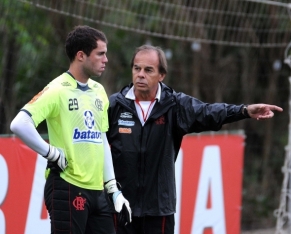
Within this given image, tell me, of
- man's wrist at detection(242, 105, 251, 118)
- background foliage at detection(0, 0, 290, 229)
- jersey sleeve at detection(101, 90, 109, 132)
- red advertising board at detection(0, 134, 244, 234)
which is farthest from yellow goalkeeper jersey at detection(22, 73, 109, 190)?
background foliage at detection(0, 0, 290, 229)

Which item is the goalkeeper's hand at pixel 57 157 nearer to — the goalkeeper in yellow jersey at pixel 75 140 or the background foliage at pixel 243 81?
the goalkeeper in yellow jersey at pixel 75 140

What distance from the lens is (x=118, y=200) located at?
4.98 metres

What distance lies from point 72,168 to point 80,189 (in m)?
0.14

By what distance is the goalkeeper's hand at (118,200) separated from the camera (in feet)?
16.3

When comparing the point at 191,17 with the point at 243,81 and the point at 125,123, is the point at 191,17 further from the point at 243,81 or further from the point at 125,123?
the point at 125,123

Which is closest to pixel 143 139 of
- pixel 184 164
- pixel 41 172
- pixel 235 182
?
pixel 41 172

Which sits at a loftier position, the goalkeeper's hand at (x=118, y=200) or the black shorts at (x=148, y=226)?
the goalkeeper's hand at (x=118, y=200)

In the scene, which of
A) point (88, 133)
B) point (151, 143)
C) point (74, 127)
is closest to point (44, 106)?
point (74, 127)

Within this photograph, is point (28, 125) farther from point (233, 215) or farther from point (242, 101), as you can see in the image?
point (242, 101)

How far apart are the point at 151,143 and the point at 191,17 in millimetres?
4570

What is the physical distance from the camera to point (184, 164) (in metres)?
7.71

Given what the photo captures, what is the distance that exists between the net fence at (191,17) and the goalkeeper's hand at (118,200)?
11.0ft

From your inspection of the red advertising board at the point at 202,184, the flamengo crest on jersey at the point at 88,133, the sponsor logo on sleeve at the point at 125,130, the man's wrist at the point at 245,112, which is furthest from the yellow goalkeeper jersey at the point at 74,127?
the red advertising board at the point at 202,184

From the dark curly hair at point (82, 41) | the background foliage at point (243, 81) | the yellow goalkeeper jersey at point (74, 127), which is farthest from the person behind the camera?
the background foliage at point (243, 81)
